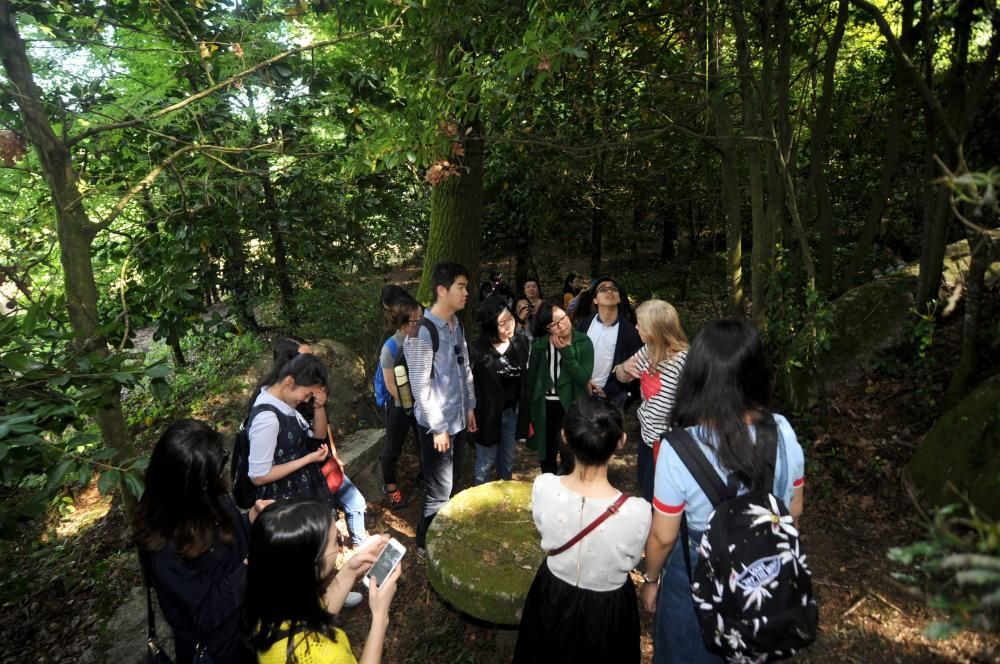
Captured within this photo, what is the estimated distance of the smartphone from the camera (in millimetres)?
2217

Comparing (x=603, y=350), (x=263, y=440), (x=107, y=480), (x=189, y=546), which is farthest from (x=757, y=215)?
(x=107, y=480)

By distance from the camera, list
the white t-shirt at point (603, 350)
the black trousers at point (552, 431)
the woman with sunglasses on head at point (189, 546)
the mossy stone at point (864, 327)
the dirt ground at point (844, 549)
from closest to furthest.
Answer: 1. the woman with sunglasses on head at point (189, 546)
2. the dirt ground at point (844, 549)
3. the black trousers at point (552, 431)
4. the white t-shirt at point (603, 350)
5. the mossy stone at point (864, 327)

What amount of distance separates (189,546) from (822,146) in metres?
7.73

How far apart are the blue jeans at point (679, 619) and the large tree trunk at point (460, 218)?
3.78m

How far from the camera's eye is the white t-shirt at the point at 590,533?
2340 mm

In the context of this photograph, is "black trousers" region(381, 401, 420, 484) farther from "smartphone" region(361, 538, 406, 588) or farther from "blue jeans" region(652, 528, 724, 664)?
"blue jeans" region(652, 528, 724, 664)

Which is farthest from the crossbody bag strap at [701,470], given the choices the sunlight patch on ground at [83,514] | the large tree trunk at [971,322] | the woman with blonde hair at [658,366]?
the sunlight patch on ground at [83,514]

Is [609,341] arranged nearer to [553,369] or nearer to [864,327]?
[553,369]

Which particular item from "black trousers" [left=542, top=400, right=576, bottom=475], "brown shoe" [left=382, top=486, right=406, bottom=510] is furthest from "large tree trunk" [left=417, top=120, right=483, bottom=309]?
"brown shoe" [left=382, top=486, right=406, bottom=510]

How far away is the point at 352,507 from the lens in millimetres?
4066

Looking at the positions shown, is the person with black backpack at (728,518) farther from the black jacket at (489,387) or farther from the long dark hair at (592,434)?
the black jacket at (489,387)

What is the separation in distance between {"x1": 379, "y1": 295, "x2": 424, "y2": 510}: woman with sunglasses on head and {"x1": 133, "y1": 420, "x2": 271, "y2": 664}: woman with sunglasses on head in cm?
200

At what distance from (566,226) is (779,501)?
9921 mm

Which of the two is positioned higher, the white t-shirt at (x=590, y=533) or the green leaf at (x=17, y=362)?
the green leaf at (x=17, y=362)
